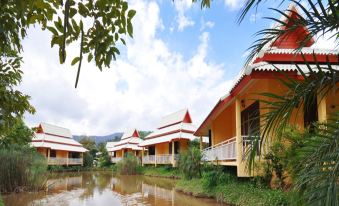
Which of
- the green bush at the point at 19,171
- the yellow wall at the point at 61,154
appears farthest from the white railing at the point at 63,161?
the green bush at the point at 19,171

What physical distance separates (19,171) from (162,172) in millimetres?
14705

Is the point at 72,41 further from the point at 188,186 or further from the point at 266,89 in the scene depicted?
the point at 188,186

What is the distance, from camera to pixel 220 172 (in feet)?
43.9

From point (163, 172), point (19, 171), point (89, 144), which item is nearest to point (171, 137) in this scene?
point (163, 172)

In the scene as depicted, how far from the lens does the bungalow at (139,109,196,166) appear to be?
28.1 meters

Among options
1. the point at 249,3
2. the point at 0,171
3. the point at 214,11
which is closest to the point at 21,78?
the point at 214,11

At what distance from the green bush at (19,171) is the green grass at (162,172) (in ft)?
35.9

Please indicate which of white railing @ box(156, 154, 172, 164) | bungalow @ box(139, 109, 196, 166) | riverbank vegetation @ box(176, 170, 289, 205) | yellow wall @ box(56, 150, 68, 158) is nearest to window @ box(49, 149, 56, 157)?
yellow wall @ box(56, 150, 68, 158)

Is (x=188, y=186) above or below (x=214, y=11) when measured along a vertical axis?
below

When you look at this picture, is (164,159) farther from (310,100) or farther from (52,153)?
(310,100)

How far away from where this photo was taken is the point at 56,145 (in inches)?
1458

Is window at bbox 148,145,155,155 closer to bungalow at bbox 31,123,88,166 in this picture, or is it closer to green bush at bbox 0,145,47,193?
bungalow at bbox 31,123,88,166

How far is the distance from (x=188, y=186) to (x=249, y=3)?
1395 centimetres

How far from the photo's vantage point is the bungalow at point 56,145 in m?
35.1
